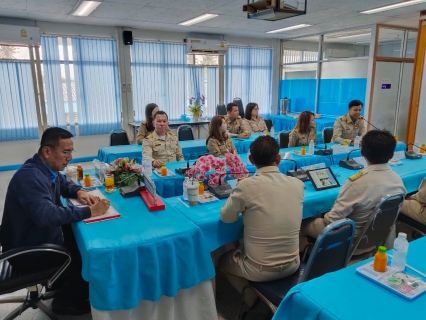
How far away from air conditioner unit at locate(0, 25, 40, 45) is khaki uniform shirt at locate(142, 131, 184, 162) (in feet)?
11.4

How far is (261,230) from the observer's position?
1.78 meters

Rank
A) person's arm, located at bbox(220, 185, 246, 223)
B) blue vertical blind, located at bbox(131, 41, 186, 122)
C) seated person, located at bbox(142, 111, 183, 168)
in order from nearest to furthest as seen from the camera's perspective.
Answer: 1. person's arm, located at bbox(220, 185, 246, 223)
2. seated person, located at bbox(142, 111, 183, 168)
3. blue vertical blind, located at bbox(131, 41, 186, 122)

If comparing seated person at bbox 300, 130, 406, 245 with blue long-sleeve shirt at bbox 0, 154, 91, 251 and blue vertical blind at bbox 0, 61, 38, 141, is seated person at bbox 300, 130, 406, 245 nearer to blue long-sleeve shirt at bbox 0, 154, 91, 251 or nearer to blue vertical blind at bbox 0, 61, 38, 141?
blue long-sleeve shirt at bbox 0, 154, 91, 251

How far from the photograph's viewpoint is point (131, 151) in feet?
13.8

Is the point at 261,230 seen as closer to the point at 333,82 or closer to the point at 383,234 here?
the point at 383,234

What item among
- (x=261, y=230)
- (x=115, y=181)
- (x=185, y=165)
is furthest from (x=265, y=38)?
(x=261, y=230)

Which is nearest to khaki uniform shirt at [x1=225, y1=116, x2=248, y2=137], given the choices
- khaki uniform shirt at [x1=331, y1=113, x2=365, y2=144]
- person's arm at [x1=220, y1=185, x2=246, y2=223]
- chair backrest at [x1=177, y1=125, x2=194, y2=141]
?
chair backrest at [x1=177, y1=125, x2=194, y2=141]

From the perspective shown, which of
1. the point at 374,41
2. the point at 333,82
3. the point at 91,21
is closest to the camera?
the point at 91,21

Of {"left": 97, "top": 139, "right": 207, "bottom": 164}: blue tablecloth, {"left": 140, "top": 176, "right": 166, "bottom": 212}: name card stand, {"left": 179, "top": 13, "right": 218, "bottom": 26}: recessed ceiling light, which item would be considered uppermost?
{"left": 179, "top": 13, "right": 218, "bottom": 26}: recessed ceiling light

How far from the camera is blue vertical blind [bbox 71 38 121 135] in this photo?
618 cm

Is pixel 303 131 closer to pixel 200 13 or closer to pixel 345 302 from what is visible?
pixel 200 13

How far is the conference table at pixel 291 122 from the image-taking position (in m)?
6.90

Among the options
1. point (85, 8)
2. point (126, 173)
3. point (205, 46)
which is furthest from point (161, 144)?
point (205, 46)

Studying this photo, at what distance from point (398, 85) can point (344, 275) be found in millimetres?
6849
